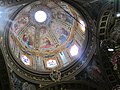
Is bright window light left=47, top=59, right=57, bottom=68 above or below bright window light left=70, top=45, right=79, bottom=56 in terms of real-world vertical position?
below

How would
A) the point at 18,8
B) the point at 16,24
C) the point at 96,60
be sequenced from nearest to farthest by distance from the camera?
the point at 18,8 < the point at 96,60 < the point at 16,24

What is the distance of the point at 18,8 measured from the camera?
16.7 meters

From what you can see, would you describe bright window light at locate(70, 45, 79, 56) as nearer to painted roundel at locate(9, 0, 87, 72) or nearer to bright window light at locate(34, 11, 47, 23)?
painted roundel at locate(9, 0, 87, 72)

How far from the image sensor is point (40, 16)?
22.2m

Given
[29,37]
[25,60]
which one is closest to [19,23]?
[29,37]

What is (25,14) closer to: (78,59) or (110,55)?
(78,59)

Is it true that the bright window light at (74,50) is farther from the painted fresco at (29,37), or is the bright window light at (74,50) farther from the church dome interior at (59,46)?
the painted fresco at (29,37)

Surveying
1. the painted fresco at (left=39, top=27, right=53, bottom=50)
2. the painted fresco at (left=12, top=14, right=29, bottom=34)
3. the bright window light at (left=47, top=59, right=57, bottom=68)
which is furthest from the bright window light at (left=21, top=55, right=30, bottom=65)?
the painted fresco at (left=12, top=14, right=29, bottom=34)

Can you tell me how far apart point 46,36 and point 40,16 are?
153cm

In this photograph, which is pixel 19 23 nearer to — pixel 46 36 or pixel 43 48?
pixel 46 36

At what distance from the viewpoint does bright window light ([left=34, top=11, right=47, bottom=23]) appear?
21922 millimetres

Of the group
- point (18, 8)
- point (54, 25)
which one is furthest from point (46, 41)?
point (18, 8)

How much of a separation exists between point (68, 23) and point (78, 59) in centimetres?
294

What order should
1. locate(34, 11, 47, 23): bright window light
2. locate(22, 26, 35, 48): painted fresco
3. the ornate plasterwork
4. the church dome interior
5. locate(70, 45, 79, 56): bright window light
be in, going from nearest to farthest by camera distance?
the church dome interior, the ornate plasterwork, locate(70, 45, 79, 56): bright window light, locate(22, 26, 35, 48): painted fresco, locate(34, 11, 47, 23): bright window light
